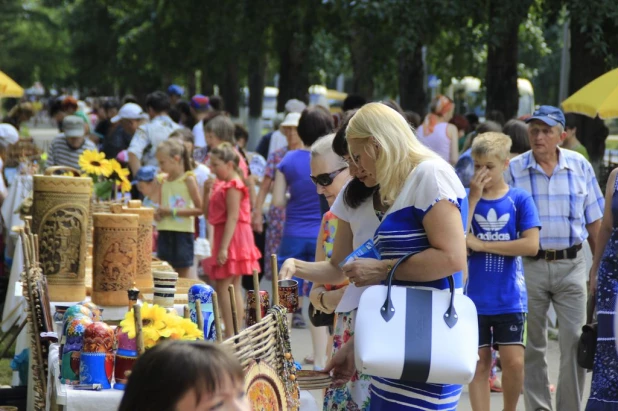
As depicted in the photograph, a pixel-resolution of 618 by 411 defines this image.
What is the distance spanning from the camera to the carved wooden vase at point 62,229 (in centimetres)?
562

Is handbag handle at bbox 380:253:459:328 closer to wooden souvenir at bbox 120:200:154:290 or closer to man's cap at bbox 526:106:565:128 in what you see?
wooden souvenir at bbox 120:200:154:290

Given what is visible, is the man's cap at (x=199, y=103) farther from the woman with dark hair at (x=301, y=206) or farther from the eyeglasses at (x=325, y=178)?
the eyeglasses at (x=325, y=178)

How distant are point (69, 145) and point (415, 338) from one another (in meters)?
8.90

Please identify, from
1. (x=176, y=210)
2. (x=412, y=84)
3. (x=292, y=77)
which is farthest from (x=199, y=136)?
(x=292, y=77)

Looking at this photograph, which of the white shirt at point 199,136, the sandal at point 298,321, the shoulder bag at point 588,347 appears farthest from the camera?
the white shirt at point 199,136

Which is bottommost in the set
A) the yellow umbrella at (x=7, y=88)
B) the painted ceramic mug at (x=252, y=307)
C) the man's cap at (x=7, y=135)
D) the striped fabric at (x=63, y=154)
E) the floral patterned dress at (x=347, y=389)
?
the floral patterned dress at (x=347, y=389)

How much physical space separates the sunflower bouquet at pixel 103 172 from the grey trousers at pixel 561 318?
308cm

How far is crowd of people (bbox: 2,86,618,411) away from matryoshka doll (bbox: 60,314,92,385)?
87 cm

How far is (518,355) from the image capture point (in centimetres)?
620

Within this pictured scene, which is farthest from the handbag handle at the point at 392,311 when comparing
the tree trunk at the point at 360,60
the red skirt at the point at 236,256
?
the tree trunk at the point at 360,60

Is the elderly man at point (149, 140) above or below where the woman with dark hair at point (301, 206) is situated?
A: above

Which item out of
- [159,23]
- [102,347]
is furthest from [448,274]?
[159,23]

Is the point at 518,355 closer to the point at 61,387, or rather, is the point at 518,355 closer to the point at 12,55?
the point at 61,387

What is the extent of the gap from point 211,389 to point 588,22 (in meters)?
11.2
